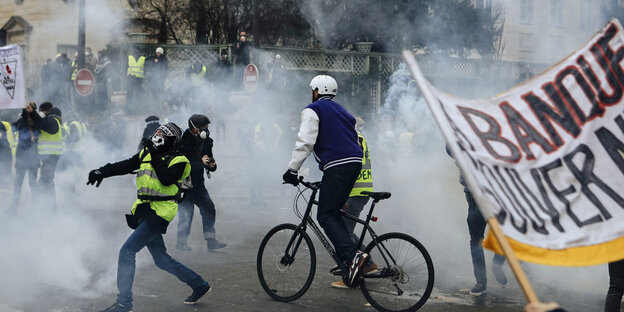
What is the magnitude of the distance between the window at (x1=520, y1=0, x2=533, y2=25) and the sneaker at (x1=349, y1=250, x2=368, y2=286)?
39.1ft

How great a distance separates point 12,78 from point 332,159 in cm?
548

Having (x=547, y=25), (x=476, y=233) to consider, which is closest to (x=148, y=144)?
(x=476, y=233)

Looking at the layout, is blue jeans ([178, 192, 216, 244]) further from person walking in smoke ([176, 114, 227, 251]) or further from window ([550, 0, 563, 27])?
window ([550, 0, 563, 27])

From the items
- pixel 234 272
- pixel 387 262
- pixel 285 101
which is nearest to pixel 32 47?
pixel 285 101

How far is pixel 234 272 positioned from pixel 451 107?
4395 millimetres

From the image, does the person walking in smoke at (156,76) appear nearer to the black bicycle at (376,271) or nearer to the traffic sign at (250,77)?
the traffic sign at (250,77)

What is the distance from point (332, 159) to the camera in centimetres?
591

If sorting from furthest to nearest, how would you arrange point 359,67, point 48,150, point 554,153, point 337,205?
1. point 359,67
2. point 48,150
3. point 337,205
4. point 554,153

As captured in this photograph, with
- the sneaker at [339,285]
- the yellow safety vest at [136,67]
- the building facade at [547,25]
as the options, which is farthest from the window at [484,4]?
the sneaker at [339,285]

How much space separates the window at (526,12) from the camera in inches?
658

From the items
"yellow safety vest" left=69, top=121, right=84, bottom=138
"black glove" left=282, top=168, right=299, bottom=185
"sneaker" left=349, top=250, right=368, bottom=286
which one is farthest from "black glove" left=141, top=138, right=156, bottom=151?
"yellow safety vest" left=69, top=121, right=84, bottom=138

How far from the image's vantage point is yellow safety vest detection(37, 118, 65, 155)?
1101 cm

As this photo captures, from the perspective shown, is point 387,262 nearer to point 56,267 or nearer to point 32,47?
point 56,267

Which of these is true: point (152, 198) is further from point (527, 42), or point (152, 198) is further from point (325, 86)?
point (527, 42)
